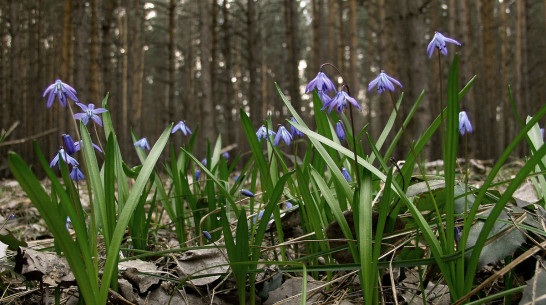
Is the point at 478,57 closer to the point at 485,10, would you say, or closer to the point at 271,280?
the point at 485,10

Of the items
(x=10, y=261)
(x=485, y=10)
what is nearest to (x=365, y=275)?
(x=10, y=261)

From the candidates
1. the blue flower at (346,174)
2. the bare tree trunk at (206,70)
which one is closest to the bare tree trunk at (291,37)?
the bare tree trunk at (206,70)

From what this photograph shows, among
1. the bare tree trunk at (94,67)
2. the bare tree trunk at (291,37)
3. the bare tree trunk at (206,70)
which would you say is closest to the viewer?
the bare tree trunk at (94,67)

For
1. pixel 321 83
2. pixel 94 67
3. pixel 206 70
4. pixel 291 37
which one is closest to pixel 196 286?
pixel 321 83

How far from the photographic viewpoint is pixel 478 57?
650 inches

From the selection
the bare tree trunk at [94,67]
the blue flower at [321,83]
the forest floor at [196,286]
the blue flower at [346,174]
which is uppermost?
the bare tree trunk at [94,67]

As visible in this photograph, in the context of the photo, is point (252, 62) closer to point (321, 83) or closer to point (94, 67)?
point (94, 67)

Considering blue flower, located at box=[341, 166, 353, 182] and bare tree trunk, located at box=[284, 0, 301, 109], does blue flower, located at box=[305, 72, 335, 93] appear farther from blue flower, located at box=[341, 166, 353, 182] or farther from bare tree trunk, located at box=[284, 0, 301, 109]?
bare tree trunk, located at box=[284, 0, 301, 109]

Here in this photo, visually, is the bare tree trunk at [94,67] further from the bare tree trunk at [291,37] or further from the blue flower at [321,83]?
the blue flower at [321,83]

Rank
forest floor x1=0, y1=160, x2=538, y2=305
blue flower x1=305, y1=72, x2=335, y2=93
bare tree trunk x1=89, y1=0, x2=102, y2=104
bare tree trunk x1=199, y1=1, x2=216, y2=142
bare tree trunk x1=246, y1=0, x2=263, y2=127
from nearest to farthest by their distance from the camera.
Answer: forest floor x1=0, y1=160, x2=538, y2=305 → blue flower x1=305, y1=72, x2=335, y2=93 → bare tree trunk x1=89, y1=0, x2=102, y2=104 → bare tree trunk x1=199, y1=1, x2=216, y2=142 → bare tree trunk x1=246, y1=0, x2=263, y2=127

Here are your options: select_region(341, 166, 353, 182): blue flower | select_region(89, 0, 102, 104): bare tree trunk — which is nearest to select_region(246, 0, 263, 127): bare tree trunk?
select_region(89, 0, 102, 104): bare tree trunk

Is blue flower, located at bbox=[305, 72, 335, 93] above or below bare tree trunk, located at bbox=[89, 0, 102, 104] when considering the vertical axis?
below

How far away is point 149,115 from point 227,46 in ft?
56.0

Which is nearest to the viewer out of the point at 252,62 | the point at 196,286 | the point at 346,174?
the point at 196,286
